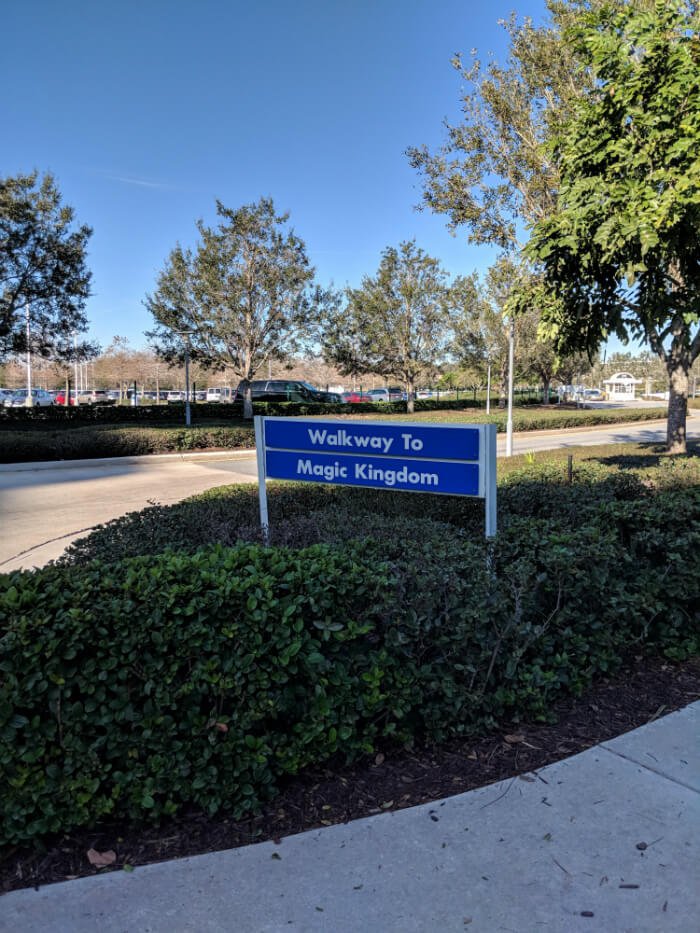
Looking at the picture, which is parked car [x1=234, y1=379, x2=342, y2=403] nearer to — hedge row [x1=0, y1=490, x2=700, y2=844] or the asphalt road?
the asphalt road

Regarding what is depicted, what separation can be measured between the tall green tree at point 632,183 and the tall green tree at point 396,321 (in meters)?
27.3

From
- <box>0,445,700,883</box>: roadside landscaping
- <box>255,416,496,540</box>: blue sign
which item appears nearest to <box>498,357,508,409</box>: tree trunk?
<box>255,416,496,540</box>: blue sign

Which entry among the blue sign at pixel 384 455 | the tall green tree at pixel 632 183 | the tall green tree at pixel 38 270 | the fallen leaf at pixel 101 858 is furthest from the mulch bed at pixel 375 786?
the tall green tree at pixel 38 270

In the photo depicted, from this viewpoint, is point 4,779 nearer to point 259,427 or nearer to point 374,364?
point 259,427

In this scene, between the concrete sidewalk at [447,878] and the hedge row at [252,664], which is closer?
the concrete sidewalk at [447,878]

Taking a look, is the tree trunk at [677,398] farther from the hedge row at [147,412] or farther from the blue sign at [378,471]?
the hedge row at [147,412]

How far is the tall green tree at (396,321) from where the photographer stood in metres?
33.3

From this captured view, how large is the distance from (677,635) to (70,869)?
123 inches

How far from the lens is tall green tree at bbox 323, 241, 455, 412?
3331 centimetres

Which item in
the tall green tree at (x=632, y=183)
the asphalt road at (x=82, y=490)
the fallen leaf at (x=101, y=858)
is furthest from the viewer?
the asphalt road at (x=82, y=490)

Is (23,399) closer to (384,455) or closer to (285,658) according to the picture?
(384,455)

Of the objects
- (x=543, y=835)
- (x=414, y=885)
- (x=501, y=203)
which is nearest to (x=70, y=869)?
(x=414, y=885)

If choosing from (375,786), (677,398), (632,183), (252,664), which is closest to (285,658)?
(252,664)

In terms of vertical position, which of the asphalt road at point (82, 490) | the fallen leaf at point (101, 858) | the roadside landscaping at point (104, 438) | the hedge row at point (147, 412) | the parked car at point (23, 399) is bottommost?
the fallen leaf at point (101, 858)
